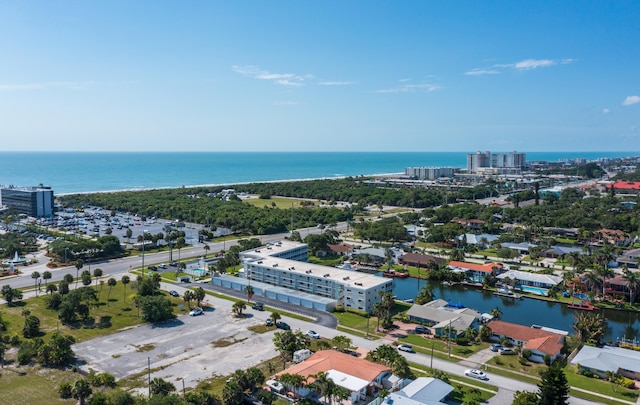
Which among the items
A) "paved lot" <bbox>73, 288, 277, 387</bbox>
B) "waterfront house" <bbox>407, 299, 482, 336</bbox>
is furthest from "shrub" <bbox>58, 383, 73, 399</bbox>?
"waterfront house" <bbox>407, 299, 482, 336</bbox>

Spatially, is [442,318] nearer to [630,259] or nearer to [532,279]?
[532,279]

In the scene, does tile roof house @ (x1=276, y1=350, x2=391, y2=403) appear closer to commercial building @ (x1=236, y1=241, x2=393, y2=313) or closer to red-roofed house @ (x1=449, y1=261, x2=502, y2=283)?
commercial building @ (x1=236, y1=241, x2=393, y2=313)

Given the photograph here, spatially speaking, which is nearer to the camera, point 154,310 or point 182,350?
point 182,350

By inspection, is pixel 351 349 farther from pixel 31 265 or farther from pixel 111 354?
pixel 31 265

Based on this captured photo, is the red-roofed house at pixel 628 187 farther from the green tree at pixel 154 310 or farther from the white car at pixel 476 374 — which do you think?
the green tree at pixel 154 310

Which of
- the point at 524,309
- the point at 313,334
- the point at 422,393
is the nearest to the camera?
the point at 422,393

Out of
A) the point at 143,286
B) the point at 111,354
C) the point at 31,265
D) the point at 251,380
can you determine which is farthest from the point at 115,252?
the point at 251,380

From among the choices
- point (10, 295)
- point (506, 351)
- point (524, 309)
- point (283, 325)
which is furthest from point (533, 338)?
point (10, 295)
